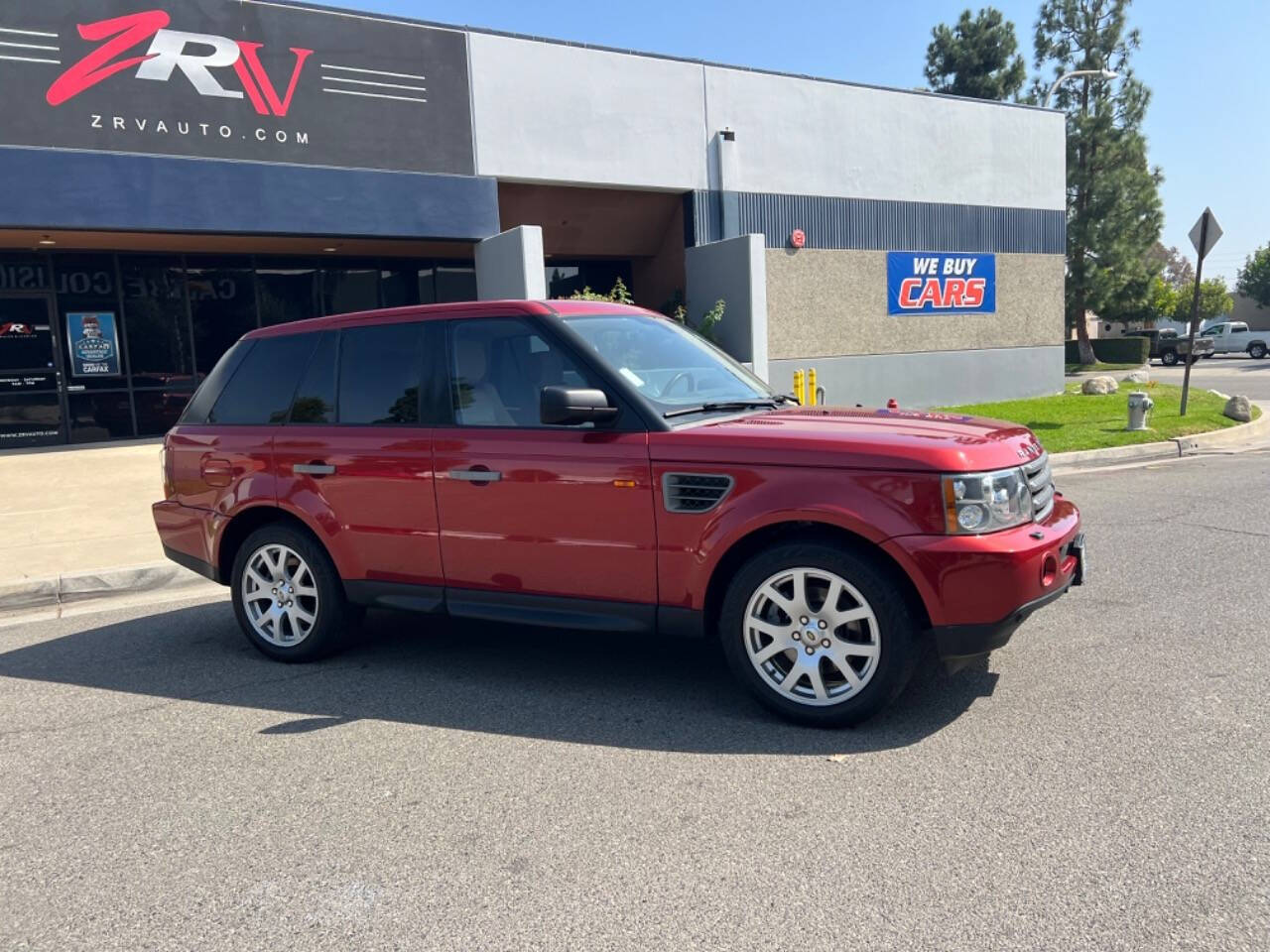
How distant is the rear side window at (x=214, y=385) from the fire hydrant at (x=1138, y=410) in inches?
495

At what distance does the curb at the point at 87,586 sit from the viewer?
728 centimetres

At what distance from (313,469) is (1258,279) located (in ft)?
246

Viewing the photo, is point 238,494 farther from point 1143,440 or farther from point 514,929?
point 1143,440

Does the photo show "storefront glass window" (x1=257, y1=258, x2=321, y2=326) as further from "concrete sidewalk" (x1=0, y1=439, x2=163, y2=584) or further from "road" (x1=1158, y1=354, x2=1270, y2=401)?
"road" (x1=1158, y1=354, x2=1270, y2=401)

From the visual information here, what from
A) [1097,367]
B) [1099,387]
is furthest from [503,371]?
[1097,367]

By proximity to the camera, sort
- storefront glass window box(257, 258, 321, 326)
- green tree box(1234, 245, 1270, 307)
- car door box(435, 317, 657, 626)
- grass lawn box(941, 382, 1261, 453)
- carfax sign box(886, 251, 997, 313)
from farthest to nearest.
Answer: green tree box(1234, 245, 1270, 307) < carfax sign box(886, 251, 997, 313) < storefront glass window box(257, 258, 321, 326) < grass lawn box(941, 382, 1261, 453) < car door box(435, 317, 657, 626)

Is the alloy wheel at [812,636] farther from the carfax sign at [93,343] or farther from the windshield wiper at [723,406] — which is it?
the carfax sign at [93,343]

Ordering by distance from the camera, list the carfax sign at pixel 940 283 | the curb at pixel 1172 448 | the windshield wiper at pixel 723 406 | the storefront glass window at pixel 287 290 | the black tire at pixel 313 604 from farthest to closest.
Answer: the carfax sign at pixel 940 283, the storefront glass window at pixel 287 290, the curb at pixel 1172 448, the black tire at pixel 313 604, the windshield wiper at pixel 723 406

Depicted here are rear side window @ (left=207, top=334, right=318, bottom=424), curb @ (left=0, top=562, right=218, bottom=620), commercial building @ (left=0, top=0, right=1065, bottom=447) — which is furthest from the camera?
commercial building @ (left=0, top=0, right=1065, bottom=447)

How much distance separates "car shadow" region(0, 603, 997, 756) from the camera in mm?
4160

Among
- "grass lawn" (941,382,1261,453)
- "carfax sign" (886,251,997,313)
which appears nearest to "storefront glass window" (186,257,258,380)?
"carfax sign" (886,251,997,313)

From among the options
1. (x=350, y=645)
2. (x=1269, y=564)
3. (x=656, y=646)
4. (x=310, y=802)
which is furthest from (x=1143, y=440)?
(x=310, y=802)

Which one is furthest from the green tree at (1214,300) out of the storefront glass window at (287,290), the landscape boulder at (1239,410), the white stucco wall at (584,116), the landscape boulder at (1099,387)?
the storefront glass window at (287,290)

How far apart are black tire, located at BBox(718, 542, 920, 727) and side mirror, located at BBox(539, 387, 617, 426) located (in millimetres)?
914
